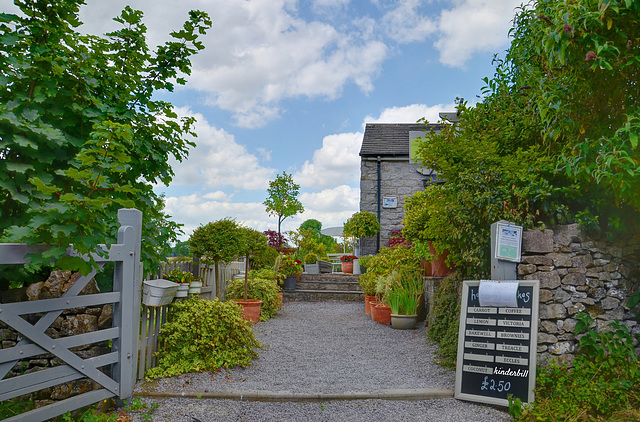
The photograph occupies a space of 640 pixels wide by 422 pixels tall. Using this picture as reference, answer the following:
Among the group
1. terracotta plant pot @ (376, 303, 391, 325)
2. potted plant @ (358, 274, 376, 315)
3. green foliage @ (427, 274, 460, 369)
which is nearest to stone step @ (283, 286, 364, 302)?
potted plant @ (358, 274, 376, 315)

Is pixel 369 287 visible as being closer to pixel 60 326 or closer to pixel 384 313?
pixel 384 313

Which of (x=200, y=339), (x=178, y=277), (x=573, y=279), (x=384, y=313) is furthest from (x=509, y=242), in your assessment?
(x=384, y=313)

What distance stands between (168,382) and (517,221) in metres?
3.70

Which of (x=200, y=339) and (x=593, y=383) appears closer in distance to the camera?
(x=593, y=383)

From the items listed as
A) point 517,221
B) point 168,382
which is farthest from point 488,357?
point 168,382

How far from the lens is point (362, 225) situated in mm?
12406

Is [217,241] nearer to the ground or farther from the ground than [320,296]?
farther from the ground

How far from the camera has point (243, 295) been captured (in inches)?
324

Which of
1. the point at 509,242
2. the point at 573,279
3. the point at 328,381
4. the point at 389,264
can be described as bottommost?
the point at 328,381

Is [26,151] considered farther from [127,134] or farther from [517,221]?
[517,221]

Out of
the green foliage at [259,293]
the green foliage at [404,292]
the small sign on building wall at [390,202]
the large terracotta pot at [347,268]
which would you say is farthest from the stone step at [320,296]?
the green foliage at [404,292]

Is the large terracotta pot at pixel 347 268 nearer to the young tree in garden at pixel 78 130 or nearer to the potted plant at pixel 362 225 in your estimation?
the potted plant at pixel 362 225

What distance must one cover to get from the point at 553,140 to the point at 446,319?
2.68m

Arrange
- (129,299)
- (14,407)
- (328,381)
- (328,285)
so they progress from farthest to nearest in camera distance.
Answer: (328,285), (328,381), (129,299), (14,407)
